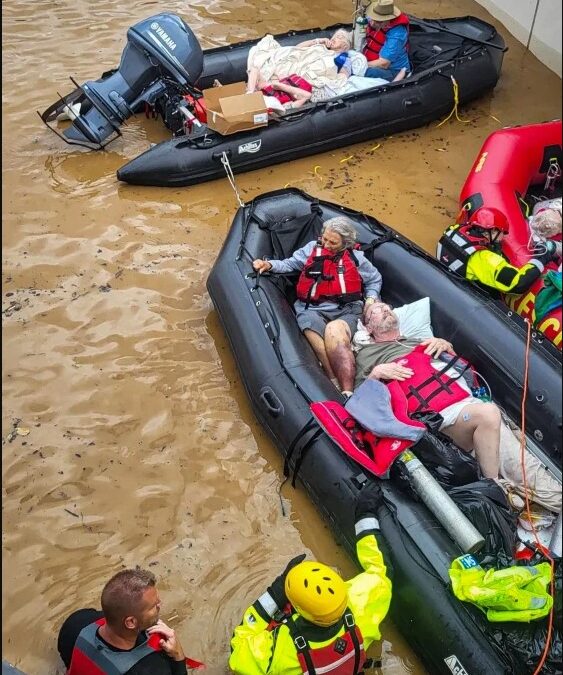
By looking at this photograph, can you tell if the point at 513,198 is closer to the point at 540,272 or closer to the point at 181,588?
the point at 540,272

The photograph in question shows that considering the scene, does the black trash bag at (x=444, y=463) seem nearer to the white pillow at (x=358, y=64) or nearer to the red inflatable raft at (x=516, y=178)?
the red inflatable raft at (x=516, y=178)

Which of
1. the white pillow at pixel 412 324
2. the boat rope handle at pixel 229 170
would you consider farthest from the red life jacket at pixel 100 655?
the boat rope handle at pixel 229 170

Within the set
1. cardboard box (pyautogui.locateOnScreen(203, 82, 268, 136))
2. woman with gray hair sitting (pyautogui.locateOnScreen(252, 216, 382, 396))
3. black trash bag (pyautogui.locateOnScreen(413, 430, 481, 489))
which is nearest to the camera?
black trash bag (pyautogui.locateOnScreen(413, 430, 481, 489))

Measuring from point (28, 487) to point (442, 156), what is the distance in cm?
410

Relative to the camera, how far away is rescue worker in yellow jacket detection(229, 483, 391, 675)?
7.74 ft

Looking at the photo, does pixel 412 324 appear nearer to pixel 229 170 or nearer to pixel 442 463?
pixel 442 463

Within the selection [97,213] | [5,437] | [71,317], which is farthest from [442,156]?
[5,437]

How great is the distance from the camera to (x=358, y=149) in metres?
5.83

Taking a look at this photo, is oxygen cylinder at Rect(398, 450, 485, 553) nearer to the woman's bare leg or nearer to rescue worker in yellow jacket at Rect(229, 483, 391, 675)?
rescue worker in yellow jacket at Rect(229, 483, 391, 675)

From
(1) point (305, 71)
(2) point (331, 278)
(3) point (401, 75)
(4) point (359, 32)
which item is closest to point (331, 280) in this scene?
(2) point (331, 278)

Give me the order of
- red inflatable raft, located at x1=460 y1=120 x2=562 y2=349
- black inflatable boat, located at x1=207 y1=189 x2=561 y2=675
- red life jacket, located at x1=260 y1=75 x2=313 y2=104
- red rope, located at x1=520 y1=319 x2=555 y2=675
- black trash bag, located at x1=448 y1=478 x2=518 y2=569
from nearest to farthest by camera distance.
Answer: red rope, located at x1=520 y1=319 x2=555 y2=675
black inflatable boat, located at x1=207 y1=189 x2=561 y2=675
black trash bag, located at x1=448 y1=478 x2=518 y2=569
red inflatable raft, located at x1=460 y1=120 x2=562 y2=349
red life jacket, located at x1=260 y1=75 x2=313 y2=104

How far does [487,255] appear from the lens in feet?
12.9

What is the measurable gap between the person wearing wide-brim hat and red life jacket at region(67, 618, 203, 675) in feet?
16.0

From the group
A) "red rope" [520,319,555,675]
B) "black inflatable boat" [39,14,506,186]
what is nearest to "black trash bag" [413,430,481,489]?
"red rope" [520,319,555,675]
